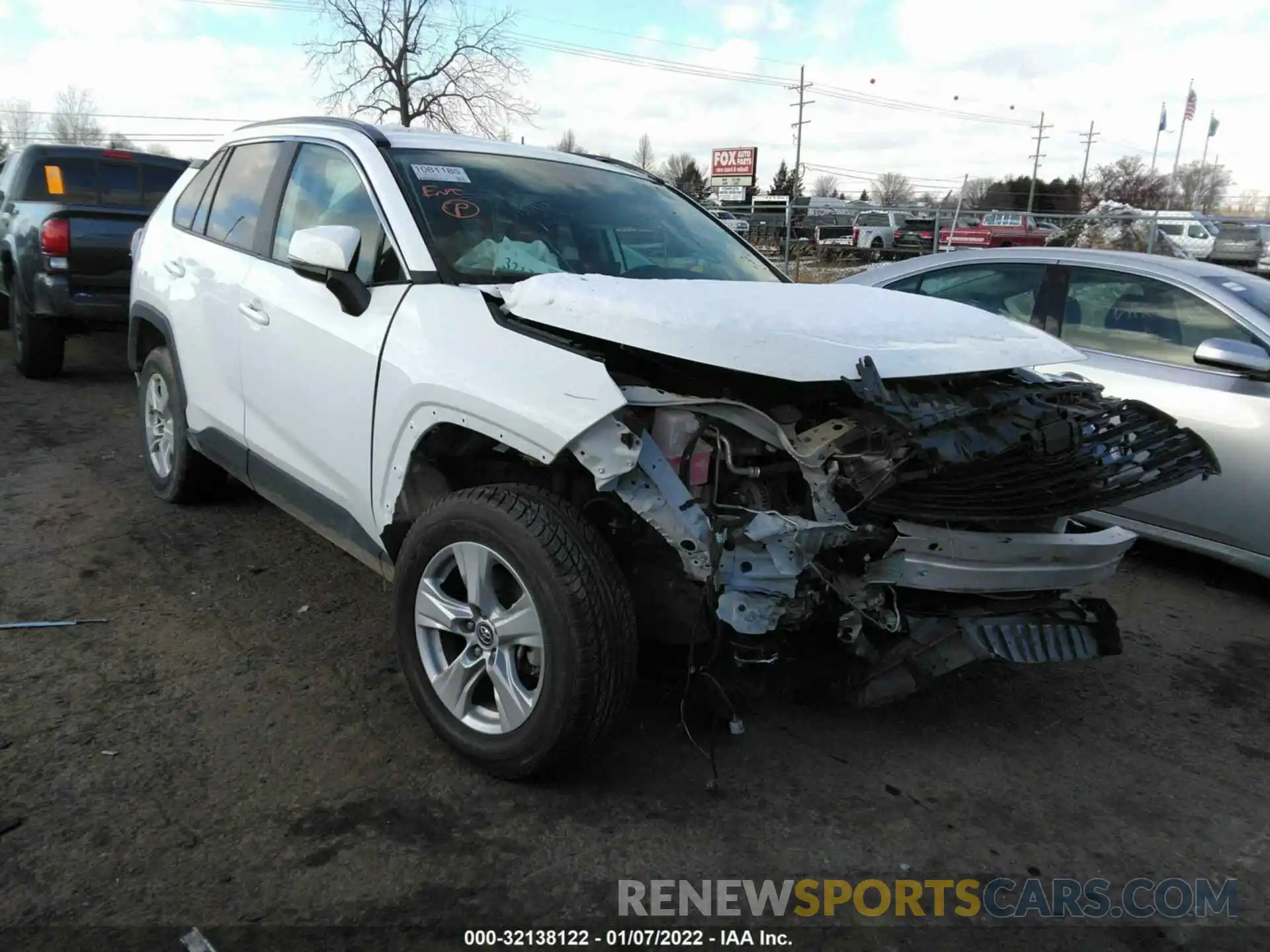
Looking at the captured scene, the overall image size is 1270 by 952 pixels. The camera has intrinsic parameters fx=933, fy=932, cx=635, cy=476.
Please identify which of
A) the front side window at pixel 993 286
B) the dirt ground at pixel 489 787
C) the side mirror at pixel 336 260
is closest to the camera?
the dirt ground at pixel 489 787

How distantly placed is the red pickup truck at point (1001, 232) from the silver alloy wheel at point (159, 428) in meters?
19.4

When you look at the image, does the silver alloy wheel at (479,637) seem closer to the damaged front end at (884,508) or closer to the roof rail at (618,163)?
the damaged front end at (884,508)

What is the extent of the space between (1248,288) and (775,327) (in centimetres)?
350

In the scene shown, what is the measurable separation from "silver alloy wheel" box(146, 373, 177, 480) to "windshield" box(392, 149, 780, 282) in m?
2.18

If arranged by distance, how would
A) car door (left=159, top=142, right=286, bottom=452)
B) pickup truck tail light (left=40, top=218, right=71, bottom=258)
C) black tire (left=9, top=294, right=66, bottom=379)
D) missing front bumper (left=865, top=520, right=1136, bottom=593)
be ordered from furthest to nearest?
black tire (left=9, top=294, right=66, bottom=379) → pickup truck tail light (left=40, top=218, right=71, bottom=258) → car door (left=159, top=142, right=286, bottom=452) → missing front bumper (left=865, top=520, right=1136, bottom=593)

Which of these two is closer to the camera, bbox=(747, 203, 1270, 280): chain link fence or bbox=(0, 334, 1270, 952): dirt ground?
bbox=(0, 334, 1270, 952): dirt ground

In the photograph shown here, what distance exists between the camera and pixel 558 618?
2490 mm

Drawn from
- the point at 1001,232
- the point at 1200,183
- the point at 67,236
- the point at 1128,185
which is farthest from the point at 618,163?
the point at 1200,183

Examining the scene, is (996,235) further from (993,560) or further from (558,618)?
(558,618)

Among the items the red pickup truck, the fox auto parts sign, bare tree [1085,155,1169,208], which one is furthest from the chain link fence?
bare tree [1085,155,1169,208]

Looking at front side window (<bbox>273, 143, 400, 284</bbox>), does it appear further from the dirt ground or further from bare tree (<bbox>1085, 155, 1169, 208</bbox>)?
bare tree (<bbox>1085, 155, 1169, 208</bbox>)

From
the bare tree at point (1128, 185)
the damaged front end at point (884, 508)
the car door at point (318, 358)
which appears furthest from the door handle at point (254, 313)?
the bare tree at point (1128, 185)

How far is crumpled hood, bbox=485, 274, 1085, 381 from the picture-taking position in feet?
8.49

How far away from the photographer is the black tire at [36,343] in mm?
7883
